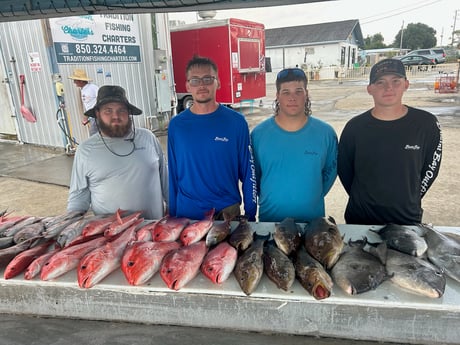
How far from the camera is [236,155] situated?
8.11 feet

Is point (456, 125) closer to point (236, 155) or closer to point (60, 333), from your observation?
point (236, 155)

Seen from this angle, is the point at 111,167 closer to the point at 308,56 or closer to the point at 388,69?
the point at 388,69

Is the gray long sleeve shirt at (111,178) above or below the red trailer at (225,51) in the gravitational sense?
below

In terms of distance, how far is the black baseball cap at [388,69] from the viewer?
2193 millimetres

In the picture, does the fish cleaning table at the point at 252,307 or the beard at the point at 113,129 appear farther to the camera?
the beard at the point at 113,129

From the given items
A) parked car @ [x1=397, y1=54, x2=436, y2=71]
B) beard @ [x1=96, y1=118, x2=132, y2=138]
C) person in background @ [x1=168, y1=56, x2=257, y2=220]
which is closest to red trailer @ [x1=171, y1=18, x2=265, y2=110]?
beard @ [x1=96, y1=118, x2=132, y2=138]

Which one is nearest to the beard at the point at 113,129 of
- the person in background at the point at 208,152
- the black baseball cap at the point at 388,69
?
the person in background at the point at 208,152

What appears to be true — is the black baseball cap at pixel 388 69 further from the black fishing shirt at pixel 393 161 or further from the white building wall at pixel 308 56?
the white building wall at pixel 308 56

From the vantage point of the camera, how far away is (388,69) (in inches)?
86.8

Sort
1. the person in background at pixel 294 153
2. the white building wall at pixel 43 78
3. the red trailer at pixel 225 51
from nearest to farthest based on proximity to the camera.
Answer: the person in background at pixel 294 153
the white building wall at pixel 43 78
the red trailer at pixel 225 51

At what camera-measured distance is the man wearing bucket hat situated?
258cm

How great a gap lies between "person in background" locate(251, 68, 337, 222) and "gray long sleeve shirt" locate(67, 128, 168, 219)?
0.93m

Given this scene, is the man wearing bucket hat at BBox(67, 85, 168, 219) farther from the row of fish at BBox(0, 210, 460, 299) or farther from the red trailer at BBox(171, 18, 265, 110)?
the red trailer at BBox(171, 18, 265, 110)

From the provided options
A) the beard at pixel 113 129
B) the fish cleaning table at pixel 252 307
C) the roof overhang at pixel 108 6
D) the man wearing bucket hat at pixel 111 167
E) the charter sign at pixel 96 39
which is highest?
the charter sign at pixel 96 39
